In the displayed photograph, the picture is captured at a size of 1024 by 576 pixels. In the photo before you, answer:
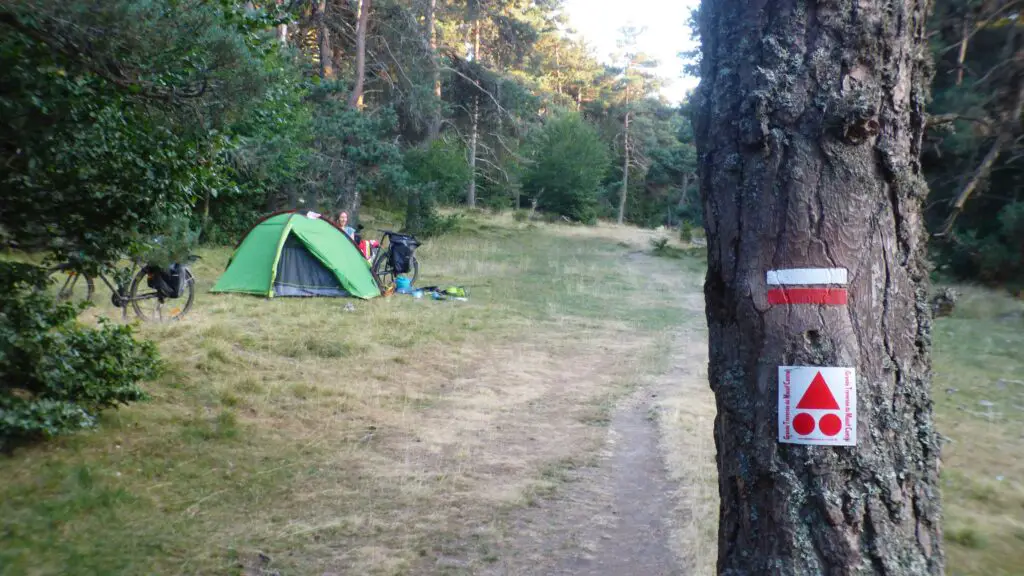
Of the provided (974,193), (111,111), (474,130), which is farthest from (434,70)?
(111,111)

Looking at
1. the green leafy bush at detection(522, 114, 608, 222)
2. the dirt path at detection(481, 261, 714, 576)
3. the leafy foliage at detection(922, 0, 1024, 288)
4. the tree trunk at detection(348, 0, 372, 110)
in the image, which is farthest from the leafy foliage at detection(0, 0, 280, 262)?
the green leafy bush at detection(522, 114, 608, 222)

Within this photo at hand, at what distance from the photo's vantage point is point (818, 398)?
7.20ft

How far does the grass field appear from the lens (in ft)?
13.0

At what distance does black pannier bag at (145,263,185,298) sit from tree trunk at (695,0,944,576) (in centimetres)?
858

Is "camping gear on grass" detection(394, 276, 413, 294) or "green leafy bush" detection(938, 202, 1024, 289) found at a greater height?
"green leafy bush" detection(938, 202, 1024, 289)

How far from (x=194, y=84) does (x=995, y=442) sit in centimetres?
575

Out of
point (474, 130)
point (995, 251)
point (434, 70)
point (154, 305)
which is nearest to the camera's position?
point (154, 305)

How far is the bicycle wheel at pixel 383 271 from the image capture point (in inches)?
548

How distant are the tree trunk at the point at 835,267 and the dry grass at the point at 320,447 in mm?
2181

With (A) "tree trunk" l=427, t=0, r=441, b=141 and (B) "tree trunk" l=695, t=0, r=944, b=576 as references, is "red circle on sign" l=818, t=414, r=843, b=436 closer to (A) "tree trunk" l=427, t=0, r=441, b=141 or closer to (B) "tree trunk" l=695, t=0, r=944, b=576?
(B) "tree trunk" l=695, t=0, r=944, b=576

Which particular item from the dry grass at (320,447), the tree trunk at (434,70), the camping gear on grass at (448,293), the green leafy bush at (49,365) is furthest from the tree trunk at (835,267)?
the tree trunk at (434,70)

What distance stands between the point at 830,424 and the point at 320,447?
14.2 feet

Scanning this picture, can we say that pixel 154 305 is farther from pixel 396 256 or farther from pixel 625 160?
pixel 625 160

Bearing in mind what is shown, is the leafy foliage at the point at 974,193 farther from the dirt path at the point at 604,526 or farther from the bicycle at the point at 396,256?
the bicycle at the point at 396,256
